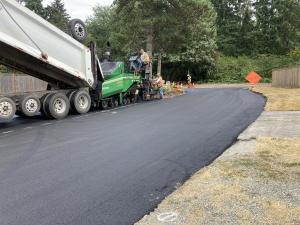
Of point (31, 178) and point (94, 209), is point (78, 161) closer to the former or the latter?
point (31, 178)

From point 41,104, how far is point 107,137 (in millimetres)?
4807

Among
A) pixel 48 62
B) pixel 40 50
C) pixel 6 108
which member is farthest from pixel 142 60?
pixel 6 108

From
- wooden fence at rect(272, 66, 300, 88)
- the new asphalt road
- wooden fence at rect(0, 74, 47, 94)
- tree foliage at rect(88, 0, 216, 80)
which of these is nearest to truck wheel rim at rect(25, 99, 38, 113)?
the new asphalt road

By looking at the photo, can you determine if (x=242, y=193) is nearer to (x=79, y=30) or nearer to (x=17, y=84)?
(x=79, y=30)

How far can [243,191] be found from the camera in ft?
18.2

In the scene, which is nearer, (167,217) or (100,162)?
(167,217)

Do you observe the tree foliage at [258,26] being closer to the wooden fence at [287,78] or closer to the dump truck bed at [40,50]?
the wooden fence at [287,78]

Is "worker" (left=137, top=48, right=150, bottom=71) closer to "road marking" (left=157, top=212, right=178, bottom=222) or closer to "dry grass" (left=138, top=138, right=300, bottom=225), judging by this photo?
"dry grass" (left=138, top=138, right=300, bottom=225)

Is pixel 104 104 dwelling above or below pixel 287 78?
below

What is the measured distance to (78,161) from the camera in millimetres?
7805

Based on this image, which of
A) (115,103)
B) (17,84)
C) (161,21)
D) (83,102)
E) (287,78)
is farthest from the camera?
(287,78)

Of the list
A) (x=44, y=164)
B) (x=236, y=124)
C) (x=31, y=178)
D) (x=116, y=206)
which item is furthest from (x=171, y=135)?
(x=116, y=206)

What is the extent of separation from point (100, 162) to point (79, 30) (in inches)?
343

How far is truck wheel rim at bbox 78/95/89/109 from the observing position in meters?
15.6
